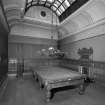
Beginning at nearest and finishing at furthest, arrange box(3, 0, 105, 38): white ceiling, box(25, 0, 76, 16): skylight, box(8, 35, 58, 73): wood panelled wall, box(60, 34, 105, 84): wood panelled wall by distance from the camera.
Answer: box(3, 0, 105, 38): white ceiling < box(60, 34, 105, 84): wood panelled wall < box(25, 0, 76, 16): skylight < box(8, 35, 58, 73): wood panelled wall

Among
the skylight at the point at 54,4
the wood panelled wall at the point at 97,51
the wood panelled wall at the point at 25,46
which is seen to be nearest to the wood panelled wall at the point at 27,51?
the wood panelled wall at the point at 25,46

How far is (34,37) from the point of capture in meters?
6.99

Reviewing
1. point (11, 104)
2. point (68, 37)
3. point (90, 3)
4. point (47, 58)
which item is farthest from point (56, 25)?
point (11, 104)

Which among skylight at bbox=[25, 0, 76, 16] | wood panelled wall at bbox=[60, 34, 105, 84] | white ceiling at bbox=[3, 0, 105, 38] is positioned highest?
skylight at bbox=[25, 0, 76, 16]

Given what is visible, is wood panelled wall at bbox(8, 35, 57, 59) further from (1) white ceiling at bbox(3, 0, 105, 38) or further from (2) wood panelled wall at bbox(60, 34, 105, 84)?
(2) wood panelled wall at bbox(60, 34, 105, 84)

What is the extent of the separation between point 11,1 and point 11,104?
3.79 m

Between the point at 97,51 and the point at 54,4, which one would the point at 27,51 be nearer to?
the point at 54,4

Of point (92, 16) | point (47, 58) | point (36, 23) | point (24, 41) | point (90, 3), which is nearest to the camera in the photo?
point (90, 3)

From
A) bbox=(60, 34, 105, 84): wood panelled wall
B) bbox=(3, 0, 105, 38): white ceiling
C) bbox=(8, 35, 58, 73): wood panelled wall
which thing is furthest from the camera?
bbox=(8, 35, 58, 73): wood panelled wall

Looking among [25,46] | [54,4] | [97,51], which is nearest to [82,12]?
[97,51]

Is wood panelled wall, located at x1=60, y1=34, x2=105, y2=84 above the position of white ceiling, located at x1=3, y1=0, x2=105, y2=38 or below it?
below

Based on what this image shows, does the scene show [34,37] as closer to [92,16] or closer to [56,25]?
[56,25]

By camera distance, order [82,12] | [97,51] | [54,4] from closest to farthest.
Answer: [97,51]
[82,12]
[54,4]

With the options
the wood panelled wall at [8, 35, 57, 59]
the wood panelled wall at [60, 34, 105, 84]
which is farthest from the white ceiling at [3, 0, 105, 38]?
the wood panelled wall at [8, 35, 57, 59]
